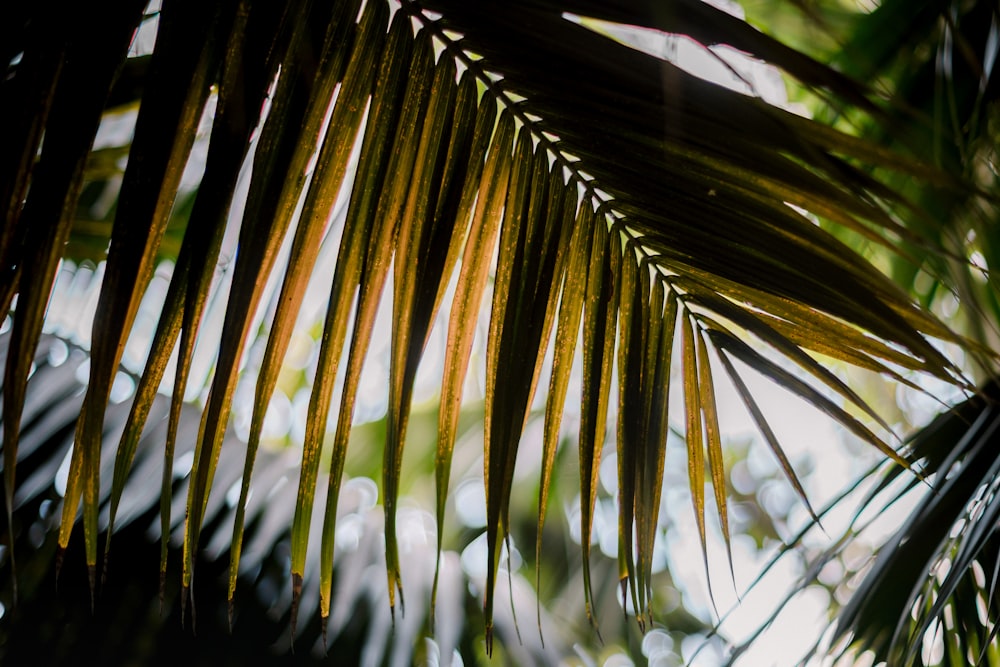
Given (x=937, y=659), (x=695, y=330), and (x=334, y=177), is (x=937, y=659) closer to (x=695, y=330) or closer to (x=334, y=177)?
(x=695, y=330)

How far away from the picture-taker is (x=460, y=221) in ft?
1.63

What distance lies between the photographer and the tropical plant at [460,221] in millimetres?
384

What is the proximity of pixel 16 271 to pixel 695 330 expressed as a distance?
49 centimetres

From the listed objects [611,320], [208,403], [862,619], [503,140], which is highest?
[503,140]

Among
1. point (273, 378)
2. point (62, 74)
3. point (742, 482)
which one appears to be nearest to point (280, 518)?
point (273, 378)

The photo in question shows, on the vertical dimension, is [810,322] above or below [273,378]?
above

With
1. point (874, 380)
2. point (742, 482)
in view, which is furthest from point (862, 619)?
point (742, 482)

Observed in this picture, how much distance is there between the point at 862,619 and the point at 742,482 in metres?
2.91

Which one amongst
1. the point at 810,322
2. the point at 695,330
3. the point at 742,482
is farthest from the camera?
the point at 742,482

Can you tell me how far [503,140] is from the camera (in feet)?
1.65

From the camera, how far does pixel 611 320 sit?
0.54m

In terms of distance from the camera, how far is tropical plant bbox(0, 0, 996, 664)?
0.38 metres

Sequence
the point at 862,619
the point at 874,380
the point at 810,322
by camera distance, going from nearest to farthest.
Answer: the point at 810,322 → the point at 862,619 → the point at 874,380

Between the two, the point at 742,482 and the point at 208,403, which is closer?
the point at 208,403
